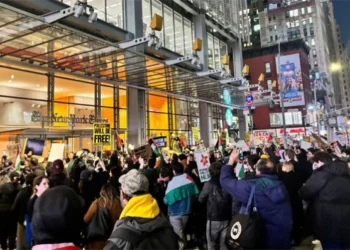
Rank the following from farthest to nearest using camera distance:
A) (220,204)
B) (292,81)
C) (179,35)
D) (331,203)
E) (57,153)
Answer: (292,81)
(179,35)
(57,153)
(220,204)
(331,203)

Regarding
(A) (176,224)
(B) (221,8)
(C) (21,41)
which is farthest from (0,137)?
Answer: (B) (221,8)

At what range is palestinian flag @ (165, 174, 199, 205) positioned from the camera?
5.91m

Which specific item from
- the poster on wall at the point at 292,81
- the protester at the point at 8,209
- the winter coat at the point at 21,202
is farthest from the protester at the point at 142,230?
the poster on wall at the point at 292,81

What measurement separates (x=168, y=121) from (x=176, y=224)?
21336 millimetres

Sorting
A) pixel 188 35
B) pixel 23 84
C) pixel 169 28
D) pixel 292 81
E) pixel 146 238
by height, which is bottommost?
pixel 146 238

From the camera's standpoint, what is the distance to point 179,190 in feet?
19.5

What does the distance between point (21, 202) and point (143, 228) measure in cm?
453

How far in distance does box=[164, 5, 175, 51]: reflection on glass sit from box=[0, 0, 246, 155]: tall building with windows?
0.28ft

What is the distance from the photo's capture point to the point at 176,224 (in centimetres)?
598

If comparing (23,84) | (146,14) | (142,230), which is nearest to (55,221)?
(142,230)

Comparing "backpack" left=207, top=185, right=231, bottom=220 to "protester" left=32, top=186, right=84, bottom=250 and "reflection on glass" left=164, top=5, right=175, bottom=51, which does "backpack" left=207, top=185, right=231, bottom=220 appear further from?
"reflection on glass" left=164, top=5, right=175, bottom=51

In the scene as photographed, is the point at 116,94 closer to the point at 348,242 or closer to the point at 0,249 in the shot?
the point at 0,249

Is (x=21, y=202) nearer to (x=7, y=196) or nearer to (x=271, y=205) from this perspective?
(x=7, y=196)

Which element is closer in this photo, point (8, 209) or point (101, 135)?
point (8, 209)
